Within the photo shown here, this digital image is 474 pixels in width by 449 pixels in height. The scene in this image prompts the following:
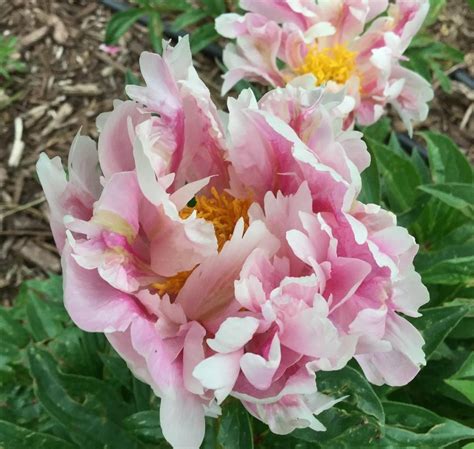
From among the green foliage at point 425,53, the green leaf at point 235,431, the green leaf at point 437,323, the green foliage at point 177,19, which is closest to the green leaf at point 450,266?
the green leaf at point 437,323

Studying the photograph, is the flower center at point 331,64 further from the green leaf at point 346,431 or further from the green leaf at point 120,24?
the green leaf at point 120,24

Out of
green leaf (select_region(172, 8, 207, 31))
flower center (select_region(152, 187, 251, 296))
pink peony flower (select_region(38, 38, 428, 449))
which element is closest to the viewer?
pink peony flower (select_region(38, 38, 428, 449))

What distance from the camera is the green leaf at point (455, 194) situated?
1.17 meters

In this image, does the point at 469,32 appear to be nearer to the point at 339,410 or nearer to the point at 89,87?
the point at 89,87

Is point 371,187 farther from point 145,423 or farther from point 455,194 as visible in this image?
point 145,423

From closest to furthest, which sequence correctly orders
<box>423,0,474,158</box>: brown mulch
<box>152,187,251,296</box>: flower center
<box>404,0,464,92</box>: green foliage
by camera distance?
1. <box>152,187,251,296</box>: flower center
2. <box>404,0,464,92</box>: green foliage
3. <box>423,0,474,158</box>: brown mulch

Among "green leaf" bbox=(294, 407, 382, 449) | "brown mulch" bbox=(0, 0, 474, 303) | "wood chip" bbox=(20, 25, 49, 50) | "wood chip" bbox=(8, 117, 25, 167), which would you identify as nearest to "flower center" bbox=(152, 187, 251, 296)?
"green leaf" bbox=(294, 407, 382, 449)

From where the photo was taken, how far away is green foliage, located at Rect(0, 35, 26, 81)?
2240 mm

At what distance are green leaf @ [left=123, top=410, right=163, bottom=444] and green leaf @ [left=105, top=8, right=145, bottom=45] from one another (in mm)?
1278

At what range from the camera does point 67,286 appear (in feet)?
2.15

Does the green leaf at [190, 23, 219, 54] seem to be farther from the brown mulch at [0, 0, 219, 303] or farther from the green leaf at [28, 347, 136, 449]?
the green leaf at [28, 347, 136, 449]

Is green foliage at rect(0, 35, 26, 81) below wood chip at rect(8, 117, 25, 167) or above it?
above

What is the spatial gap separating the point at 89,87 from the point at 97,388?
1.48m

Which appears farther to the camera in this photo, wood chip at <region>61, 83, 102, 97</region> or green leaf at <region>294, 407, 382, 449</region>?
wood chip at <region>61, 83, 102, 97</region>
